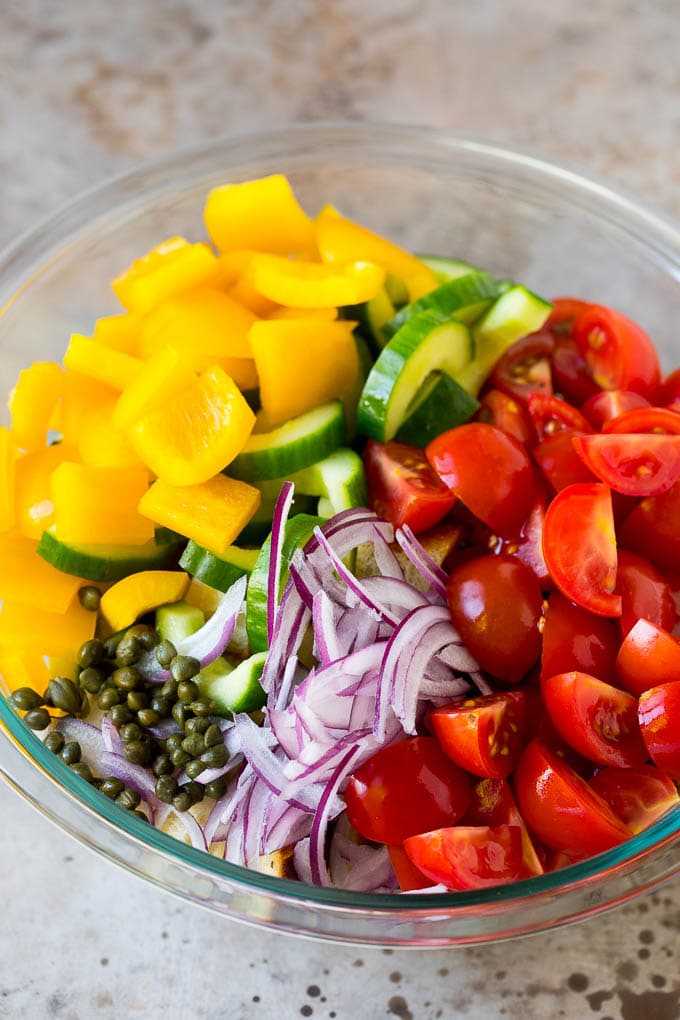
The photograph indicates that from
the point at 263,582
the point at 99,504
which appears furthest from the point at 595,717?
the point at 99,504

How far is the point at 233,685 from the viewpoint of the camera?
6.55 feet

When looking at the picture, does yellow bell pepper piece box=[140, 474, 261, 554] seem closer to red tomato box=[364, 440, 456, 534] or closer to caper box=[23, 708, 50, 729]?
red tomato box=[364, 440, 456, 534]

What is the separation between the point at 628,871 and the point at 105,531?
121cm

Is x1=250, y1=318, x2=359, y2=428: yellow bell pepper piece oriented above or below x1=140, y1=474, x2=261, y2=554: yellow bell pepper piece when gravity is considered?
above

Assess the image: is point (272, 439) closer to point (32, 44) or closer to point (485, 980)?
point (485, 980)

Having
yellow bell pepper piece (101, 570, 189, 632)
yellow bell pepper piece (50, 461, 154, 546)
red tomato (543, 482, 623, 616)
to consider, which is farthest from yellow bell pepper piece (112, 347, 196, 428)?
red tomato (543, 482, 623, 616)

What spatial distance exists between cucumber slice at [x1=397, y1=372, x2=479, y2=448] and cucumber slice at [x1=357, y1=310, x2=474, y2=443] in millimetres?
46

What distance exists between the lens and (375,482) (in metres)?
2.21

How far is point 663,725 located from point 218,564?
0.92 m

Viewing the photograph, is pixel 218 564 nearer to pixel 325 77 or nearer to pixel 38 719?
pixel 38 719

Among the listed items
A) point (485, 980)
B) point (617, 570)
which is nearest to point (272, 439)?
point (617, 570)

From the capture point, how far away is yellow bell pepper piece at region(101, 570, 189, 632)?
2.07 metres

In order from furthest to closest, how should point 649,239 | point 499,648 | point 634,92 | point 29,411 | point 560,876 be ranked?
point 634,92 < point 649,239 < point 29,411 < point 499,648 < point 560,876

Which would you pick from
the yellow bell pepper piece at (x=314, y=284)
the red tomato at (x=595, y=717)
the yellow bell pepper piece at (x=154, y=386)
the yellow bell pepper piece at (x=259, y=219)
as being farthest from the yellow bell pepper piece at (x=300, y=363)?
the red tomato at (x=595, y=717)
